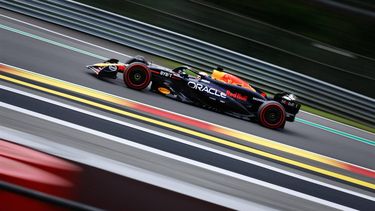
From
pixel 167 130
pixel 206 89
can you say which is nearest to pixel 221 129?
pixel 206 89

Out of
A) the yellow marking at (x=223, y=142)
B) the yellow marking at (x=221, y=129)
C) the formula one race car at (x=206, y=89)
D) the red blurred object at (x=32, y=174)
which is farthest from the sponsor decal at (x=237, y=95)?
the red blurred object at (x=32, y=174)

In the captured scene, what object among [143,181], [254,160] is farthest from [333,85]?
[143,181]

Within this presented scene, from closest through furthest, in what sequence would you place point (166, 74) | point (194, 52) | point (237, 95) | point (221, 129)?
1. point (221, 129)
2. point (166, 74)
3. point (237, 95)
4. point (194, 52)

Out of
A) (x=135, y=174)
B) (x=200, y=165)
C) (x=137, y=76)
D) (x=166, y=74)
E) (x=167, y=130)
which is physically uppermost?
(x=166, y=74)

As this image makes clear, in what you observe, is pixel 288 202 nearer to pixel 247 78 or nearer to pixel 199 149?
pixel 199 149

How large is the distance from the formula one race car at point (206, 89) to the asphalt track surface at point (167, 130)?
0.16 meters

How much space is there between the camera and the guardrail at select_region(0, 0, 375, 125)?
13039 millimetres

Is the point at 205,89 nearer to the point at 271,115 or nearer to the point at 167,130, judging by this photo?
the point at 271,115

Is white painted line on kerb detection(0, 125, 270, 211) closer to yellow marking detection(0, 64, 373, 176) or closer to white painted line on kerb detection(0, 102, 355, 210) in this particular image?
white painted line on kerb detection(0, 102, 355, 210)

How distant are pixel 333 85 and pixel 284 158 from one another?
19.1ft

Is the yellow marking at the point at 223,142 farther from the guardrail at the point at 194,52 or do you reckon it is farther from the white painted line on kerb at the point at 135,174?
the guardrail at the point at 194,52

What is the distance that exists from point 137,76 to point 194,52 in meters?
4.35

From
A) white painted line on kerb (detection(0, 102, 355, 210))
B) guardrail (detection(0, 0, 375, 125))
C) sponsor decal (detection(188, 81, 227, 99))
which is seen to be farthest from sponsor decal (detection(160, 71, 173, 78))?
guardrail (detection(0, 0, 375, 125))

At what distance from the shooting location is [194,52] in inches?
531
